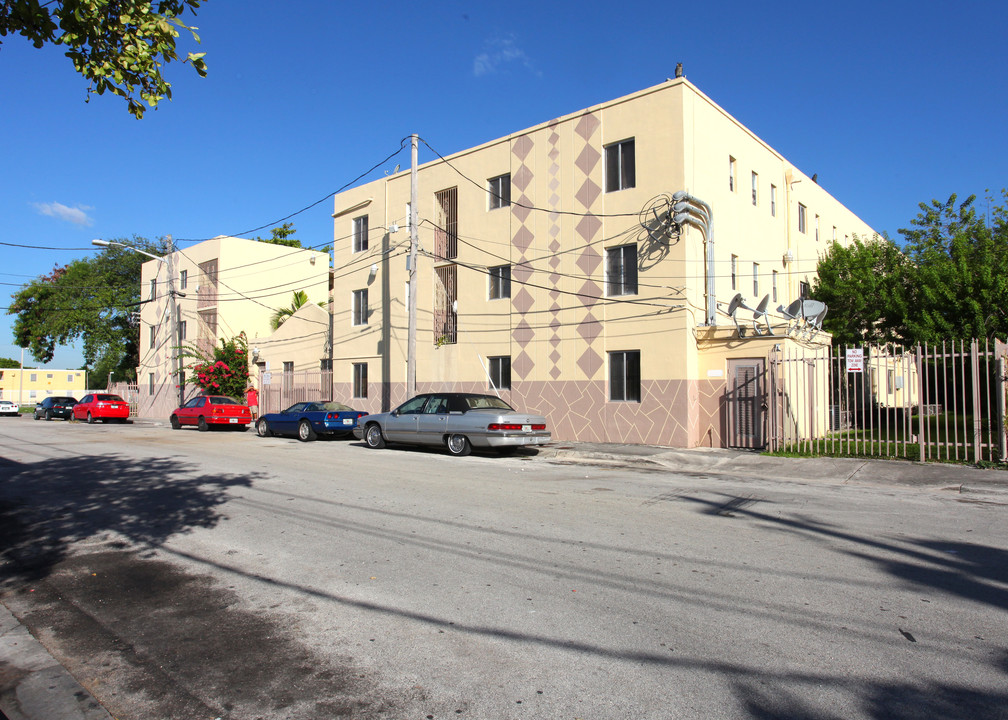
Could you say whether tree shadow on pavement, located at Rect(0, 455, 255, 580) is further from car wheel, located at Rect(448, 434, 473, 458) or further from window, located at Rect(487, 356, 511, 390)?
window, located at Rect(487, 356, 511, 390)

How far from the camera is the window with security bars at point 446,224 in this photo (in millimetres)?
22719

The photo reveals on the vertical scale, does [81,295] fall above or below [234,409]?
above

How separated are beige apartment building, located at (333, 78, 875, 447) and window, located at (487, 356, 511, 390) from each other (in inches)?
2.2

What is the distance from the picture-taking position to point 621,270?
18.4 m

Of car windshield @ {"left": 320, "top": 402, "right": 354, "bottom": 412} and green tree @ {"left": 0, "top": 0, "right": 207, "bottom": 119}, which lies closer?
green tree @ {"left": 0, "top": 0, "right": 207, "bottom": 119}

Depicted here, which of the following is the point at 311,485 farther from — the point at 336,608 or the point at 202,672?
the point at 202,672

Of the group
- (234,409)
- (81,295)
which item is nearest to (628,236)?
(234,409)

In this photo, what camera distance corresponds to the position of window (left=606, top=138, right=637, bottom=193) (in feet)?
60.0

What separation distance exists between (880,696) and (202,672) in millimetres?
3758

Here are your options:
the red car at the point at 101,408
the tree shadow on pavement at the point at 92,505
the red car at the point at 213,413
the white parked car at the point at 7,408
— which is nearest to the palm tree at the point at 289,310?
the red car at the point at 213,413

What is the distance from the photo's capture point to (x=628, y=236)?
18.1m

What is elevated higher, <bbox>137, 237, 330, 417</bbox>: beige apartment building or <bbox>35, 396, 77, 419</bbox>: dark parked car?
<bbox>137, 237, 330, 417</bbox>: beige apartment building

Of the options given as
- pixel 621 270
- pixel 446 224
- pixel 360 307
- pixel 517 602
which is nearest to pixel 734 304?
pixel 621 270

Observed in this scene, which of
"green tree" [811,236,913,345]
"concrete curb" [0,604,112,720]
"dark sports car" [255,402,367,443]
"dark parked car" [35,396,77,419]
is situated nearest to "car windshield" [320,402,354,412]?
"dark sports car" [255,402,367,443]
